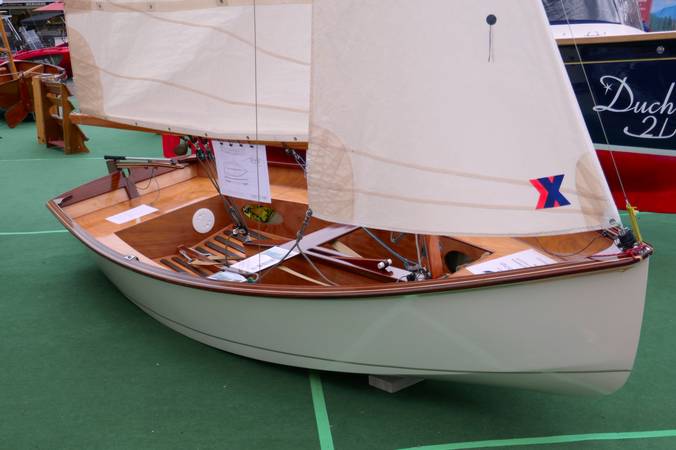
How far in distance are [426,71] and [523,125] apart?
0.40m

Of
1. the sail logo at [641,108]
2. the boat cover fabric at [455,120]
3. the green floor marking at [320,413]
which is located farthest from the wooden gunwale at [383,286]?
the sail logo at [641,108]

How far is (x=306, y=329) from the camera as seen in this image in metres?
2.89

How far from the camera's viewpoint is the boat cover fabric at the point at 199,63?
320 centimetres

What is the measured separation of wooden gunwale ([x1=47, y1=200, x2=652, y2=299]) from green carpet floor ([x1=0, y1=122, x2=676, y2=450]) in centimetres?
53

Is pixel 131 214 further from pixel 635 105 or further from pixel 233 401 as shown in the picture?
pixel 635 105

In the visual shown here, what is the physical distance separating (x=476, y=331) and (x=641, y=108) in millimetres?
3077

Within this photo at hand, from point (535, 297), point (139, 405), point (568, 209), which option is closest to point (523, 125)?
point (568, 209)

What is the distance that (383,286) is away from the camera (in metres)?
2.55

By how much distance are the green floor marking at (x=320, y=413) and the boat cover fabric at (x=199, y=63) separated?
48.1 inches

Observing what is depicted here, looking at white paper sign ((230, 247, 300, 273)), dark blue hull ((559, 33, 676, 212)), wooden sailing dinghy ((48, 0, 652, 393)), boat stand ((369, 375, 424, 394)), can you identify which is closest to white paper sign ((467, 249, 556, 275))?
wooden sailing dinghy ((48, 0, 652, 393))

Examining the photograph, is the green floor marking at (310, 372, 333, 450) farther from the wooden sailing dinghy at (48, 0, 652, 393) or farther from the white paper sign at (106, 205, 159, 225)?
the white paper sign at (106, 205, 159, 225)

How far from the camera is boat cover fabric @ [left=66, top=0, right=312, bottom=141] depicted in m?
3.20

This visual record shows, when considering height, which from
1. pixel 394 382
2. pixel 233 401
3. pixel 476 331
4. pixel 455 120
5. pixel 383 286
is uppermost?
pixel 455 120

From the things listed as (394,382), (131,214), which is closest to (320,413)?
(394,382)
